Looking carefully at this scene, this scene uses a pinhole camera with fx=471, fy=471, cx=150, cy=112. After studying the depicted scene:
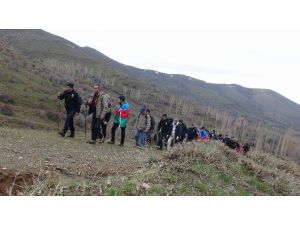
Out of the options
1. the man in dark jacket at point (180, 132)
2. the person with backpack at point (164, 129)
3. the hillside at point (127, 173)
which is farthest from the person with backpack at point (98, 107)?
the person with backpack at point (164, 129)

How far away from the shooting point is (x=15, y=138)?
13.9 m

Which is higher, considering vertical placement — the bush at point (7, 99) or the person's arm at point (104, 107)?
the person's arm at point (104, 107)

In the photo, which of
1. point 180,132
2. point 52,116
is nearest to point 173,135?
point 180,132

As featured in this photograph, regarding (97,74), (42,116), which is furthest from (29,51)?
(42,116)

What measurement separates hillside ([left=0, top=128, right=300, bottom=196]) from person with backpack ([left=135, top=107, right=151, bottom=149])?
6.20 m

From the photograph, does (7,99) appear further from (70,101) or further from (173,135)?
(70,101)

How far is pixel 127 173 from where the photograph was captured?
31.2ft

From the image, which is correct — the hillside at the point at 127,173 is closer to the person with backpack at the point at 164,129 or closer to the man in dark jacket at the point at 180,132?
the man in dark jacket at the point at 180,132

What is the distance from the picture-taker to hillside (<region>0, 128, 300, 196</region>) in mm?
6148

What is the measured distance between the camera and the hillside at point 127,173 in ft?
20.2

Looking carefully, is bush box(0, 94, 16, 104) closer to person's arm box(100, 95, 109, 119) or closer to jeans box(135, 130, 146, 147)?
jeans box(135, 130, 146, 147)

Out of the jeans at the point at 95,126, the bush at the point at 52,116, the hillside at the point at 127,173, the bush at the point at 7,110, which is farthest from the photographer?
the bush at the point at 52,116

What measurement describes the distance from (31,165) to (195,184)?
4.04 meters

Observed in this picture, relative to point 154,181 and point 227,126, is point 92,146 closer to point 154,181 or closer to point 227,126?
point 154,181
